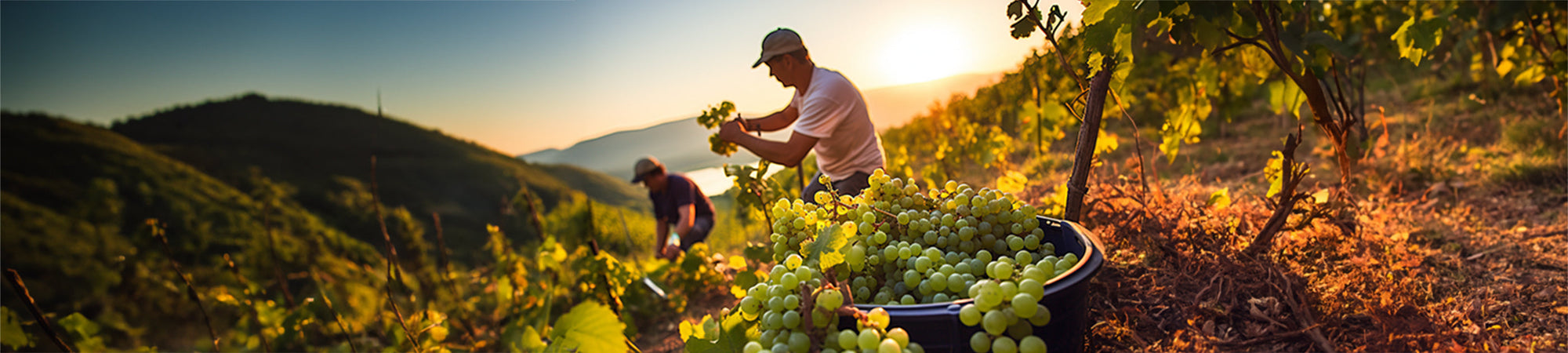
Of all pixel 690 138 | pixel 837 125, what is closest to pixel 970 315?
pixel 837 125

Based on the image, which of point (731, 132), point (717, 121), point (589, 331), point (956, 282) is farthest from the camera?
point (717, 121)

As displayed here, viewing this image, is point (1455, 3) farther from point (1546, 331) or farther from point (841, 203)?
point (841, 203)

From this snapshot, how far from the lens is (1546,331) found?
4.93ft

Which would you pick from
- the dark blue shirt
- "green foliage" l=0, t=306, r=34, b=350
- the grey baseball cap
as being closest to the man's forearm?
the grey baseball cap

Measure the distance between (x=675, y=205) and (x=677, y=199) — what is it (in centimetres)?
11

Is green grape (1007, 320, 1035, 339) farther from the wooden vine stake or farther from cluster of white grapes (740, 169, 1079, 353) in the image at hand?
the wooden vine stake

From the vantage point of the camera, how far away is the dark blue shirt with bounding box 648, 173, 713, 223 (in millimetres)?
5410

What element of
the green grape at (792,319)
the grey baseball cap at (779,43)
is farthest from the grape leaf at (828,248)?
the grey baseball cap at (779,43)

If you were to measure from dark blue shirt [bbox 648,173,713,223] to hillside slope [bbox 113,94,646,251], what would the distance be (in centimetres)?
2417

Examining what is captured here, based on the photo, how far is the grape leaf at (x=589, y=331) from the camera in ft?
5.62

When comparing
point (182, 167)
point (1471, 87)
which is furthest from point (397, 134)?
point (1471, 87)

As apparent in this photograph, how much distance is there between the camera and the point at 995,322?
2.77ft

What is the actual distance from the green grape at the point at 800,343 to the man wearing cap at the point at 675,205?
4218 mm

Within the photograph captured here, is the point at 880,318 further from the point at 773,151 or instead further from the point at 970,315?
the point at 773,151
